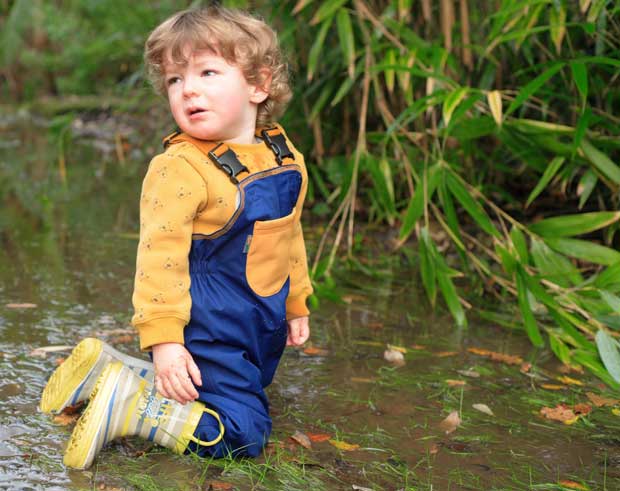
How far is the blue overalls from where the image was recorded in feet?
6.48

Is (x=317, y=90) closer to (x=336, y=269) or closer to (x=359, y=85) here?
(x=359, y=85)

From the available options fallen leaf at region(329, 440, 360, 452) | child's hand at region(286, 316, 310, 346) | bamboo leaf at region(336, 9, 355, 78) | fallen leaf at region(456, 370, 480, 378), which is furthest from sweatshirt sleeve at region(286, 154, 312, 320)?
bamboo leaf at region(336, 9, 355, 78)

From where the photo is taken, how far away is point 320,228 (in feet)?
14.1

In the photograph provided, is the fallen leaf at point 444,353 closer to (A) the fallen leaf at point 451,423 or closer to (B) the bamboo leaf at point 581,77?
(A) the fallen leaf at point 451,423

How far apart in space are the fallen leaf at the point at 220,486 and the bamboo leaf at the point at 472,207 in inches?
55.4

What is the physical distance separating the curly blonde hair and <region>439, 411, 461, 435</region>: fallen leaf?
96 centimetres

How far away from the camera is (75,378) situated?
7.04ft

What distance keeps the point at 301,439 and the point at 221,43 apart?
97 cm

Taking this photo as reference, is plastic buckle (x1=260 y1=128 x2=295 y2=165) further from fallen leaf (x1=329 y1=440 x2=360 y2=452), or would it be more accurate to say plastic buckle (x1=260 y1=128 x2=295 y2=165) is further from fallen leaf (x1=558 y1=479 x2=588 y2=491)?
fallen leaf (x1=558 y1=479 x2=588 y2=491)

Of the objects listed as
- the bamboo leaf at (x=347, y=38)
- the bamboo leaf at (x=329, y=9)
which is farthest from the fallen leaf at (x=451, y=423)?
the bamboo leaf at (x=329, y=9)

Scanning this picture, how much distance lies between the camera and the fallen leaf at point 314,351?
2.74m

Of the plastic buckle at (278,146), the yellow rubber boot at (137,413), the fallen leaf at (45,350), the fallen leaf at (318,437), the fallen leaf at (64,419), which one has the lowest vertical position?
the fallen leaf at (45,350)

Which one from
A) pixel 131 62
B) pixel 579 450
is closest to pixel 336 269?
pixel 579 450

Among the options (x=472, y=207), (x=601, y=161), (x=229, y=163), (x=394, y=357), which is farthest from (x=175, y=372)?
(x=601, y=161)
